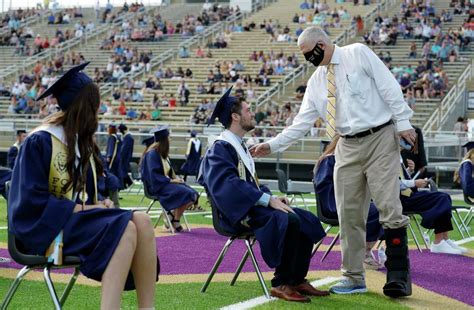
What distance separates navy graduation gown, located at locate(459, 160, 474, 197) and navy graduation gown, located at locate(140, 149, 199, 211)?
12.3ft

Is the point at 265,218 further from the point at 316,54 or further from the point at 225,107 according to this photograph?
the point at 316,54

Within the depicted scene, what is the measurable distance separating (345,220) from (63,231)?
9.31 feet

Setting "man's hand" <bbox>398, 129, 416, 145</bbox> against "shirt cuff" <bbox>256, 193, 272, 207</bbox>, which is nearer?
"man's hand" <bbox>398, 129, 416, 145</bbox>

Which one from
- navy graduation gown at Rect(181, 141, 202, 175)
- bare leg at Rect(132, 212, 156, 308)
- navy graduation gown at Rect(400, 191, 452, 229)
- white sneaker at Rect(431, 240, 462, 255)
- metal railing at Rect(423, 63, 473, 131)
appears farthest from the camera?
metal railing at Rect(423, 63, 473, 131)

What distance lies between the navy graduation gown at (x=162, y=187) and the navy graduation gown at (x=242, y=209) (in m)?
5.40

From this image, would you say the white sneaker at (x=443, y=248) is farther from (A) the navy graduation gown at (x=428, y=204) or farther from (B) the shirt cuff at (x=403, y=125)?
(B) the shirt cuff at (x=403, y=125)

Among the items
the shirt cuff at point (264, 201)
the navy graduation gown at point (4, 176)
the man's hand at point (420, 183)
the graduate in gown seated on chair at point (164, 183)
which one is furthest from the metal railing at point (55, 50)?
the shirt cuff at point (264, 201)

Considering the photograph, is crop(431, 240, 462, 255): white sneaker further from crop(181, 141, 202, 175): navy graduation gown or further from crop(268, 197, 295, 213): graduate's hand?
crop(181, 141, 202, 175): navy graduation gown

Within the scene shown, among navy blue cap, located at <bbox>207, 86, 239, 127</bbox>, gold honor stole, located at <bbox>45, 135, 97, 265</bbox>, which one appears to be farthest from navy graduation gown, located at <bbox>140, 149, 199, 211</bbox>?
gold honor stole, located at <bbox>45, 135, 97, 265</bbox>

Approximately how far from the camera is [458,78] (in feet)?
93.3

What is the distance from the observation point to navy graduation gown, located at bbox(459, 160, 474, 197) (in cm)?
1273

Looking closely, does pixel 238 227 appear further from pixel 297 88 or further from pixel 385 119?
pixel 297 88

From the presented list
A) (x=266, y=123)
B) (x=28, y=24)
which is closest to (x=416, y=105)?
(x=266, y=123)

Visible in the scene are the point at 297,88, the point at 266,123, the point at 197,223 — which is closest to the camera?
the point at 197,223
